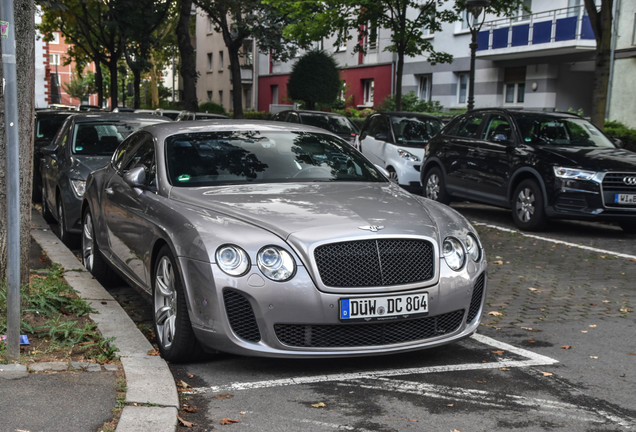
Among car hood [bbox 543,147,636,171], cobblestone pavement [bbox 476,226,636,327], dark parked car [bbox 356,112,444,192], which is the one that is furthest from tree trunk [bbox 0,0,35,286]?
dark parked car [bbox 356,112,444,192]

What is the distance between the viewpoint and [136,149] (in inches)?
287

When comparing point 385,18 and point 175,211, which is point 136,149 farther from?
point 385,18

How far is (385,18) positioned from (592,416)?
68.9ft

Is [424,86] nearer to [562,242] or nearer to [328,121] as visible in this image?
[328,121]

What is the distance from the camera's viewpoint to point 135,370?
15.9ft

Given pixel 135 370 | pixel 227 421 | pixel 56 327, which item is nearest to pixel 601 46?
pixel 56 327

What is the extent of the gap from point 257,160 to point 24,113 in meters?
1.70

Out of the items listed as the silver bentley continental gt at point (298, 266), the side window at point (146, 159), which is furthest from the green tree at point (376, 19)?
the silver bentley continental gt at point (298, 266)

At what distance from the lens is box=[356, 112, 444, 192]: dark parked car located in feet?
55.3

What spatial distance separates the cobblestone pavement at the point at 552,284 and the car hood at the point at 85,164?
15.7ft

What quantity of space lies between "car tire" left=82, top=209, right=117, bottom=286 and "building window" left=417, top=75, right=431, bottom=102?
106 feet

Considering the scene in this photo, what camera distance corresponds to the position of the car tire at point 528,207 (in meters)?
12.2

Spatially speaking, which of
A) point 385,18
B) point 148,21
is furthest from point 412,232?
point 148,21

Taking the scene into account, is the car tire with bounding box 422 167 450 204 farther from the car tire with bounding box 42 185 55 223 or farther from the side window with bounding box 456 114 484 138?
the car tire with bounding box 42 185 55 223
